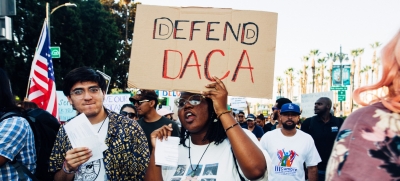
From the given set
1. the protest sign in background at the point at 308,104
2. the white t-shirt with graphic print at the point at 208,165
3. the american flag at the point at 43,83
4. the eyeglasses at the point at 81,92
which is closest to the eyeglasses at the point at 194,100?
the white t-shirt with graphic print at the point at 208,165

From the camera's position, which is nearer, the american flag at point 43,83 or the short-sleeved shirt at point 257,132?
the american flag at point 43,83

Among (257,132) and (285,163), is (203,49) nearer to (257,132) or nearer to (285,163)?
(285,163)

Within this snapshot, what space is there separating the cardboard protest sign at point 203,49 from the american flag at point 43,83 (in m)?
5.82

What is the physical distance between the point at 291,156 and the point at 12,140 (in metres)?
3.65

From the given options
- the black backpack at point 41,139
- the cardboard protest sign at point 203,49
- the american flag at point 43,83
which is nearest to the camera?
the cardboard protest sign at point 203,49

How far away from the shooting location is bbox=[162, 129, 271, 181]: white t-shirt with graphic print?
8.38 feet

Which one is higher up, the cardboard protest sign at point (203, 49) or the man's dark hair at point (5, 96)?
the cardboard protest sign at point (203, 49)

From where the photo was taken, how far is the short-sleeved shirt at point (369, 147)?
1296mm

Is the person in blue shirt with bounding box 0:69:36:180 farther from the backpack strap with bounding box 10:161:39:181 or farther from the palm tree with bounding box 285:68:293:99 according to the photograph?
the palm tree with bounding box 285:68:293:99

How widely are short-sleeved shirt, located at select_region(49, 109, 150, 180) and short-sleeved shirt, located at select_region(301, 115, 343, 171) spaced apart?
428cm

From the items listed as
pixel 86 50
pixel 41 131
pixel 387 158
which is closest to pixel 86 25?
pixel 86 50

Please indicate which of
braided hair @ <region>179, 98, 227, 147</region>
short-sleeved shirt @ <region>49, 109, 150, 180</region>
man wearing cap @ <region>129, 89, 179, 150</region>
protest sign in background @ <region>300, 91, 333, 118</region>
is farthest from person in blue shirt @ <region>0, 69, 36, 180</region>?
protest sign in background @ <region>300, 91, 333, 118</region>

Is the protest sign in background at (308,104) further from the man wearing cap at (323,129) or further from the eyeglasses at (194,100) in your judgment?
the eyeglasses at (194,100)

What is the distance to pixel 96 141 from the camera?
2844 mm
